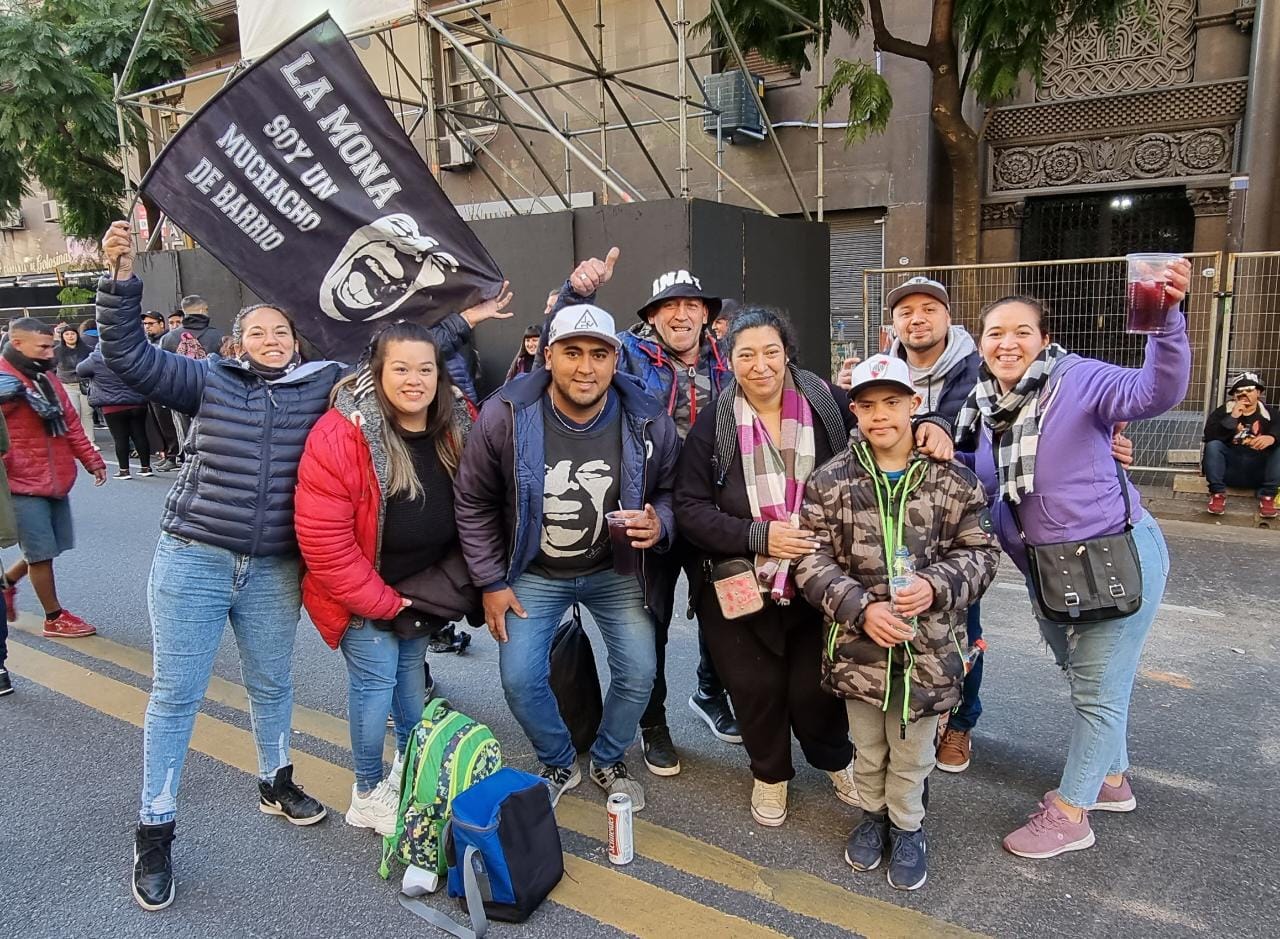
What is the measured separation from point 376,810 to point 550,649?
2.77 feet

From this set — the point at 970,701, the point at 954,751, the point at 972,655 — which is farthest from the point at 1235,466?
the point at 972,655

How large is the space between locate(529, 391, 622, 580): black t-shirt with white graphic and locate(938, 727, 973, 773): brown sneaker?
1658 millimetres

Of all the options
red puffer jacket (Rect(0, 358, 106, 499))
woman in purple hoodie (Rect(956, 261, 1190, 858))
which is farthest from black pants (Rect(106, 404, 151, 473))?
woman in purple hoodie (Rect(956, 261, 1190, 858))

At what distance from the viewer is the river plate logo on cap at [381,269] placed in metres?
4.00

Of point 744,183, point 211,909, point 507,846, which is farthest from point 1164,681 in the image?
point 744,183

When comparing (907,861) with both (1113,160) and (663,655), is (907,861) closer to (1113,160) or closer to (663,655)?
(663,655)

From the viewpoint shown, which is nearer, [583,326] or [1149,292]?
[1149,292]

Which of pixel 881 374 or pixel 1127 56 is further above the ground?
pixel 1127 56

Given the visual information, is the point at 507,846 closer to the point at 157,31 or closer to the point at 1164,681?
the point at 1164,681

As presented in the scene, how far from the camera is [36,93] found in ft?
44.1

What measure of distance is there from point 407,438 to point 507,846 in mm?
1388

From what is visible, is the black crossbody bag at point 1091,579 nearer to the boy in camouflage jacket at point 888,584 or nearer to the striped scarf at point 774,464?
the boy in camouflage jacket at point 888,584

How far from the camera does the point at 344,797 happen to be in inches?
133

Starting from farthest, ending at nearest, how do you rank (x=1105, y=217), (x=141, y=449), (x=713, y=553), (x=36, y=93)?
(x=36, y=93) → (x=1105, y=217) → (x=141, y=449) → (x=713, y=553)
